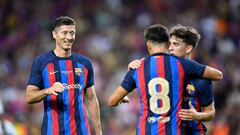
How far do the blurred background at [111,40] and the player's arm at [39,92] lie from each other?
621 centimetres

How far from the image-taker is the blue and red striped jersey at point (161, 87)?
362 inches

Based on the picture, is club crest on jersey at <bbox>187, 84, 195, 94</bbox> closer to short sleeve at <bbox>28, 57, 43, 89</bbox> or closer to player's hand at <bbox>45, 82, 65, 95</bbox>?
player's hand at <bbox>45, 82, 65, 95</bbox>

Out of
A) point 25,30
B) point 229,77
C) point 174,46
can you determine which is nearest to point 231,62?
point 229,77

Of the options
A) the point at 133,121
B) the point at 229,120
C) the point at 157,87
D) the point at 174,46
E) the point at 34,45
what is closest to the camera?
the point at 157,87

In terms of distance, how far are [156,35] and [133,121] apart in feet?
25.0

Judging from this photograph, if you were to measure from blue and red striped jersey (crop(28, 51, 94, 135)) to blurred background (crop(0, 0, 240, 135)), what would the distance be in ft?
20.0

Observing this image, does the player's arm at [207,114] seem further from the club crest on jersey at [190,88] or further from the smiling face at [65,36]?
the smiling face at [65,36]

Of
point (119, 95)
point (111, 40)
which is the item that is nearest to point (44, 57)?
point (119, 95)

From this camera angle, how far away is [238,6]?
1948 centimetres

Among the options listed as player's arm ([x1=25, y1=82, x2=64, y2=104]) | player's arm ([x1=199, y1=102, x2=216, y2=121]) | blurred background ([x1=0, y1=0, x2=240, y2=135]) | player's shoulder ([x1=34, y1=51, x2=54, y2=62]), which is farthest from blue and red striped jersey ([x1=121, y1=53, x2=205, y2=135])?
blurred background ([x1=0, y1=0, x2=240, y2=135])

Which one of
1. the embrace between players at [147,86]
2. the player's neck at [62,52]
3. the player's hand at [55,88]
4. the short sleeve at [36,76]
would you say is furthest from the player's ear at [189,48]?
the short sleeve at [36,76]

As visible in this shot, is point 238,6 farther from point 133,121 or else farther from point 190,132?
point 190,132

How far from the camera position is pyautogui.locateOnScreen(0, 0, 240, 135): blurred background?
55.4 ft

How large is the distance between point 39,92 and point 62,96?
30 centimetres
